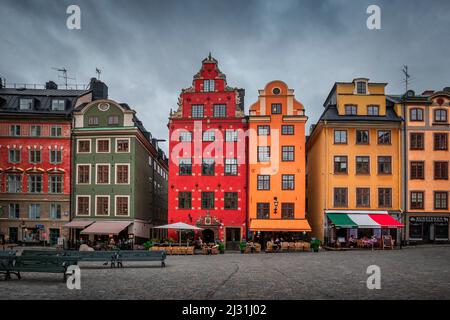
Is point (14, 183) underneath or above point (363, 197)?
above

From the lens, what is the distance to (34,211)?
45.1m

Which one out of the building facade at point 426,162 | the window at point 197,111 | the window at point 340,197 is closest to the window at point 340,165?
the window at point 340,197

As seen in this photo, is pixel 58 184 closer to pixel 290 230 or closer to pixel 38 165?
pixel 38 165

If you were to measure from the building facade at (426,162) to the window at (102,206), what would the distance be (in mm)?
26358

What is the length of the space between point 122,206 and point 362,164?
2155 centimetres

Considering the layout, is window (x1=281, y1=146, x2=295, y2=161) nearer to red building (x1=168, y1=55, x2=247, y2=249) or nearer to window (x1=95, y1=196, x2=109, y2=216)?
red building (x1=168, y1=55, x2=247, y2=249)

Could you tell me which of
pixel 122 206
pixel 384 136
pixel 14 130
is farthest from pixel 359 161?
pixel 14 130

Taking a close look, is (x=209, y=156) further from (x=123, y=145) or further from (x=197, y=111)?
(x=123, y=145)

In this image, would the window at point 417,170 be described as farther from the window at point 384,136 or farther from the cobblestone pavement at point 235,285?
the cobblestone pavement at point 235,285

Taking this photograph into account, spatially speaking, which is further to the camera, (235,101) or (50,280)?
(235,101)

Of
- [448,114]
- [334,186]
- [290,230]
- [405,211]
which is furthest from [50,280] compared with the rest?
[448,114]

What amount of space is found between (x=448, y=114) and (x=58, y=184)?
35.2 metres

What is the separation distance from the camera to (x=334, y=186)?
4331 centimetres

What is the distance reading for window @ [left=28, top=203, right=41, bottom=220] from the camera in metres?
45.0
